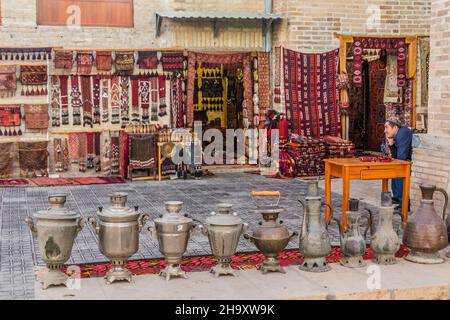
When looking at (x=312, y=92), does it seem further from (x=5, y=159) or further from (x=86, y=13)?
(x=5, y=159)

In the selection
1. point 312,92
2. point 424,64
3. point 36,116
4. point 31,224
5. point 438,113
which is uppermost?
point 424,64

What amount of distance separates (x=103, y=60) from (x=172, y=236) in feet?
24.7

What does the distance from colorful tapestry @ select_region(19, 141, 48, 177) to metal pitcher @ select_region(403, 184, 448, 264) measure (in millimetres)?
7769

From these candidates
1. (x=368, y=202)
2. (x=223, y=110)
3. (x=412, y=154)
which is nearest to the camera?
(x=412, y=154)

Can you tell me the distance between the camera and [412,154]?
27.5 feet

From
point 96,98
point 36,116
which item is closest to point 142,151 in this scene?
point 96,98

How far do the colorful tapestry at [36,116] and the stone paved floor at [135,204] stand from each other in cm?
149

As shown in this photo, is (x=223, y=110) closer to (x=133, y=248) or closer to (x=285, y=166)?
(x=285, y=166)

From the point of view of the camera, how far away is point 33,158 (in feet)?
39.9

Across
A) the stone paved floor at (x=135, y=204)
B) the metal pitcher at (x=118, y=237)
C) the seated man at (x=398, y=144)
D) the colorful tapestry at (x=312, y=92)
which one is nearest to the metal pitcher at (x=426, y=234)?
the stone paved floor at (x=135, y=204)

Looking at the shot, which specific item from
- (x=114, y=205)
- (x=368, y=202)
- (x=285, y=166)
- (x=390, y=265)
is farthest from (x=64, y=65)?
(x=390, y=265)

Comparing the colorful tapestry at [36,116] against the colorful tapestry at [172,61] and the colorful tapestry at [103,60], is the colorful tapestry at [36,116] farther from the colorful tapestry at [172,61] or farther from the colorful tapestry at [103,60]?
the colorful tapestry at [172,61]
